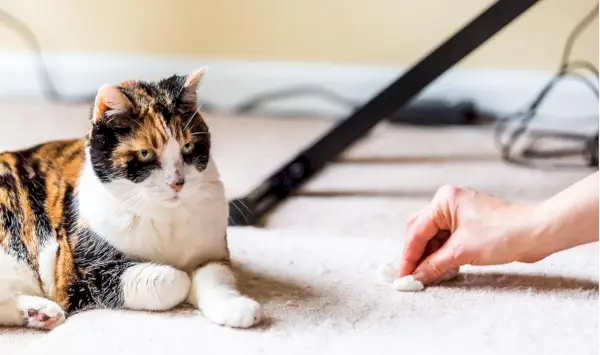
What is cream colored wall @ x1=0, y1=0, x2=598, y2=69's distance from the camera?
2320mm

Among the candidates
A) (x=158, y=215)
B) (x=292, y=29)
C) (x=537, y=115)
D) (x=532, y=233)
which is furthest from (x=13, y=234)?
(x=537, y=115)

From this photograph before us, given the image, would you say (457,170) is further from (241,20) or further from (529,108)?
(241,20)

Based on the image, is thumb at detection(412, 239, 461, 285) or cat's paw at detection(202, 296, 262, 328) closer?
cat's paw at detection(202, 296, 262, 328)

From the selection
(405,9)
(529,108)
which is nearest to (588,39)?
(529,108)

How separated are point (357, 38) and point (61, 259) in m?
1.58

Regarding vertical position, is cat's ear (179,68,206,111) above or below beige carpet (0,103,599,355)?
above

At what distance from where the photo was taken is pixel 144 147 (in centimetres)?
98

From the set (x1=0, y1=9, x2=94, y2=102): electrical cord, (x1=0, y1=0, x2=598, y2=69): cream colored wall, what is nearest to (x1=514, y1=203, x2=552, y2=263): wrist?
(x1=0, y1=0, x2=598, y2=69): cream colored wall

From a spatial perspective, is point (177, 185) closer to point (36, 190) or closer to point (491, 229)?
point (36, 190)

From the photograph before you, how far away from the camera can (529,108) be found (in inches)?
91.9

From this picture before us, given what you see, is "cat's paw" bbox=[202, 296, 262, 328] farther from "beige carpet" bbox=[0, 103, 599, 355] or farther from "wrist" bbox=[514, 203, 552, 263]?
"wrist" bbox=[514, 203, 552, 263]

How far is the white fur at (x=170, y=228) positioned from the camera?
98 cm

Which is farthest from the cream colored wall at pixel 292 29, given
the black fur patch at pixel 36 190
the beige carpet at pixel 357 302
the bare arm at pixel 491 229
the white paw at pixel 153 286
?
the white paw at pixel 153 286

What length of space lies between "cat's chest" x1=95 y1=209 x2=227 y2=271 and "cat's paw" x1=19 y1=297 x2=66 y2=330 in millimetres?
110
